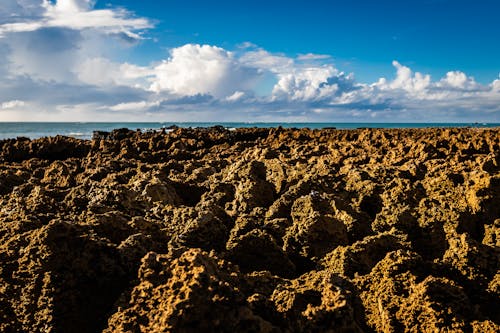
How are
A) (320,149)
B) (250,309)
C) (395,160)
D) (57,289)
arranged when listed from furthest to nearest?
(320,149)
(395,160)
(57,289)
(250,309)

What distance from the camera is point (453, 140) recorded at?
37.3 ft

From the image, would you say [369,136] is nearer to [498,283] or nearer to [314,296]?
[498,283]

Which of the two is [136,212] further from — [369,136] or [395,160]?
[369,136]

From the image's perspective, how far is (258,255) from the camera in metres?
3.34

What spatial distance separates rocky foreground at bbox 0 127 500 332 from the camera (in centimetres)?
222

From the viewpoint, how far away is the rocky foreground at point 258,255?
2225 mm

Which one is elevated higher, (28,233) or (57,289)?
(28,233)

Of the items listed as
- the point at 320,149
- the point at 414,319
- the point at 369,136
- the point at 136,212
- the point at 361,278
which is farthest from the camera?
the point at 369,136

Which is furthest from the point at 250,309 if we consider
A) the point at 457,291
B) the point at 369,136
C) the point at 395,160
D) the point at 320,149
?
the point at 369,136

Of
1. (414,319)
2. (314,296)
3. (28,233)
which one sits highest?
(28,233)

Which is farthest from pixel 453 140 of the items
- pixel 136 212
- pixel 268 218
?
pixel 136 212

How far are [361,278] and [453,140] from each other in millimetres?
9558

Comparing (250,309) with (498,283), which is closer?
(250,309)

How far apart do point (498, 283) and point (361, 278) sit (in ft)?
2.94
